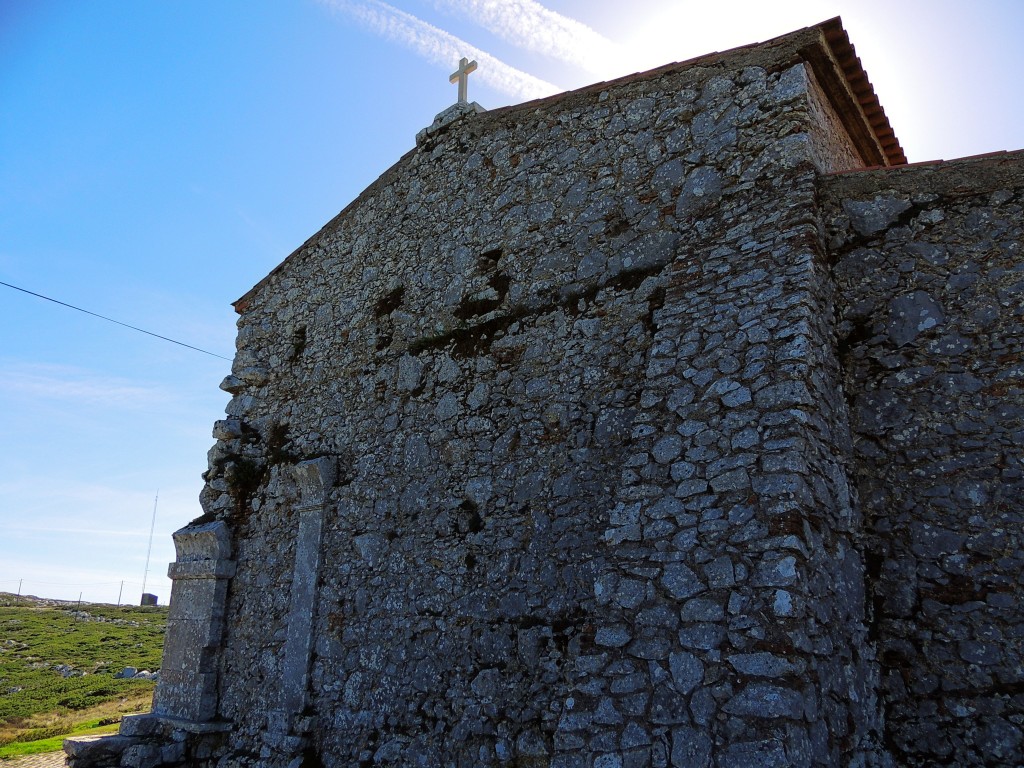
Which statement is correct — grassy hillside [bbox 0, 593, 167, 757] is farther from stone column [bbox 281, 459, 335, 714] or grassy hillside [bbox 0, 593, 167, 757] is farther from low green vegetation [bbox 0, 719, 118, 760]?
stone column [bbox 281, 459, 335, 714]

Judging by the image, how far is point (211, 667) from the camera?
23.8 feet

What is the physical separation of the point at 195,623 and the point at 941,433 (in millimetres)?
6855

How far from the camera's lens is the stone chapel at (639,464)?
3.67 metres

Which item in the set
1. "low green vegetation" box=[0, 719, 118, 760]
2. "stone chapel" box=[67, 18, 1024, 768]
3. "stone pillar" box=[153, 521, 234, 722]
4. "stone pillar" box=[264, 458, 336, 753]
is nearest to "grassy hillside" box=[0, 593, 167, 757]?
"low green vegetation" box=[0, 719, 118, 760]

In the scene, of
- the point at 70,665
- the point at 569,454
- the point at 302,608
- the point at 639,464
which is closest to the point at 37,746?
the point at 302,608

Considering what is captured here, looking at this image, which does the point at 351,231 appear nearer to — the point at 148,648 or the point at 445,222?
the point at 445,222

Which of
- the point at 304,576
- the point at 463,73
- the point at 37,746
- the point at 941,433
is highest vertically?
the point at 463,73

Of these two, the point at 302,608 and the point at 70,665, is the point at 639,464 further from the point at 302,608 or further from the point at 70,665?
the point at 70,665

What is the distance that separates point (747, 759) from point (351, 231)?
21.1ft

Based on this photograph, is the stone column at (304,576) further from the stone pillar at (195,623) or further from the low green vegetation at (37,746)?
the low green vegetation at (37,746)

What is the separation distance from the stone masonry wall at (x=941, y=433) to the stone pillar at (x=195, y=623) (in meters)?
6.01

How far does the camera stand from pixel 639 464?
4.23 metres

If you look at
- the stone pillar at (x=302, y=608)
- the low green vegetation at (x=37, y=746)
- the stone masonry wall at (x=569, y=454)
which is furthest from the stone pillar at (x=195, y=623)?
the low green vegetation at (x=37, y=746)

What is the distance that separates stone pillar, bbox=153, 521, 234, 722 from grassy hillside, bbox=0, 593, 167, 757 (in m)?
4.89
